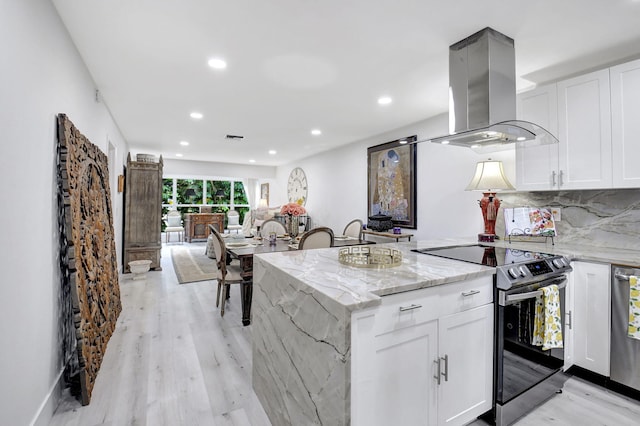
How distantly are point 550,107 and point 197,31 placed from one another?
2.91 metres

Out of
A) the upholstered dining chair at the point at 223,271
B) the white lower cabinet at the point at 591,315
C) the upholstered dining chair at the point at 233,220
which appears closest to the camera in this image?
the white lower cabinet at the point at 591,315

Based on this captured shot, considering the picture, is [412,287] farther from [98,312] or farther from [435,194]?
[435,194]

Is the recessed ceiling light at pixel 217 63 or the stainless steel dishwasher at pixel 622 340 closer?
the stainless steel dishwasher at pixel 622 340

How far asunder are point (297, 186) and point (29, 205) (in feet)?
21.7

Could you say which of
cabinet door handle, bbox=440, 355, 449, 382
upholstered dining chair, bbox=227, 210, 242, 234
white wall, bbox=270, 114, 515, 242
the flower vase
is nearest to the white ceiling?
white wall, bbox=270, 114, 515, 242

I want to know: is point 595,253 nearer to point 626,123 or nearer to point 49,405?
point 626,123

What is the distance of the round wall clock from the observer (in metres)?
7.67

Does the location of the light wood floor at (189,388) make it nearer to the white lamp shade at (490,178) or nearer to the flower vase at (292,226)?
the flower vase at (292,226)

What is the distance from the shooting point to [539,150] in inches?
105

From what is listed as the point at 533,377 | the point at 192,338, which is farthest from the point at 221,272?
the point at 533,377

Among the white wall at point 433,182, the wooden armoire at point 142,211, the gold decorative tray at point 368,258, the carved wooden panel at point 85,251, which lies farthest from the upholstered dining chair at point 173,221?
the gold decorative tray at point 368,258

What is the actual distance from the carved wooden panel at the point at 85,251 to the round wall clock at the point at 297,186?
504 cm

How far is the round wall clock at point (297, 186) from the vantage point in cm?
767

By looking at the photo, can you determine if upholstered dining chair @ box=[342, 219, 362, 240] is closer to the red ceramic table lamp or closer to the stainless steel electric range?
the red ceramic table lamp
